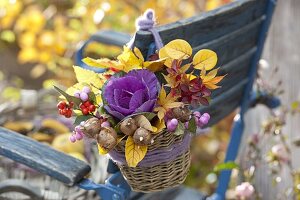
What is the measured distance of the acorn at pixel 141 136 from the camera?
1.33 meters

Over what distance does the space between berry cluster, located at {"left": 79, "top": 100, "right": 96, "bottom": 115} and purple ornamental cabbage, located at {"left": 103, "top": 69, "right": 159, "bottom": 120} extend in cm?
3

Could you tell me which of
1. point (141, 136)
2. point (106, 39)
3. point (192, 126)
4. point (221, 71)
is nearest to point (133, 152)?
point (141, 136)

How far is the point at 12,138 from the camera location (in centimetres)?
168

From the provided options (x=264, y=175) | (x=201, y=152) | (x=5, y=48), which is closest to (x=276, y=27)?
(x=201, y=152)

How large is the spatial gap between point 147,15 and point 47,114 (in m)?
1.16

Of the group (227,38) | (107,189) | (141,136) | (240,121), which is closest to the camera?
(141,136)

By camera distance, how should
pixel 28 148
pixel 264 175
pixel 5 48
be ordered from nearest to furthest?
pixel 28 148
pixel 264 175
pixel 5 48

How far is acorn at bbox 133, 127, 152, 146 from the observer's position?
133cm

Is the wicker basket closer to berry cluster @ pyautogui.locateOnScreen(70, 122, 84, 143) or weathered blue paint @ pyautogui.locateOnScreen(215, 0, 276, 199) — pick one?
berry cluster @ pyautogui.locateOnScreen(70, 122, 84, 143)

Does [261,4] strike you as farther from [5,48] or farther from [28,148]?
[5,48]

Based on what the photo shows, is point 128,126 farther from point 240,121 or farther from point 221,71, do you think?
point 240,121

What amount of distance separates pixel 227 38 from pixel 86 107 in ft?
1.99

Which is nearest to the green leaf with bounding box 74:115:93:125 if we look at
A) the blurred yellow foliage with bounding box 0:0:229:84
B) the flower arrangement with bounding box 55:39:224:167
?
the flower arrangement with bounding box 55:39:224:167

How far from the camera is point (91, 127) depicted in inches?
53.2
